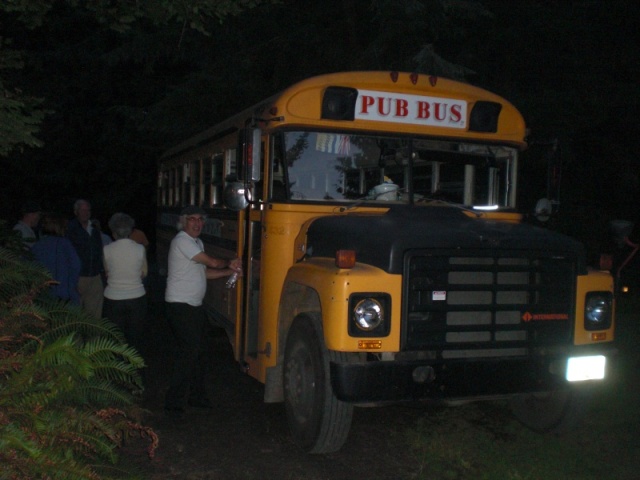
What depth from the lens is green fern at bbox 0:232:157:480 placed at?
363 cm

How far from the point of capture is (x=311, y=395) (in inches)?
210

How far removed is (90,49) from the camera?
2556 centimetres

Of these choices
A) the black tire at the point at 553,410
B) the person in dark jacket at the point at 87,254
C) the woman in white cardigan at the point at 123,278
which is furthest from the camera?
the person in dark jacket at the point at 87,254

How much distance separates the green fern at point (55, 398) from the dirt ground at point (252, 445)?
27.9 inches

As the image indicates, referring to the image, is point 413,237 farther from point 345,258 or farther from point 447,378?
point 447,378

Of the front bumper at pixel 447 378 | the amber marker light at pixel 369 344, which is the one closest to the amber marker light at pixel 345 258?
the amber marker light at pixel 369 344

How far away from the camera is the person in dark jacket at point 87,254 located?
7723mm

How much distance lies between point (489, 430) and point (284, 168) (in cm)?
267

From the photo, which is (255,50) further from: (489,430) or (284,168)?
(489,430)

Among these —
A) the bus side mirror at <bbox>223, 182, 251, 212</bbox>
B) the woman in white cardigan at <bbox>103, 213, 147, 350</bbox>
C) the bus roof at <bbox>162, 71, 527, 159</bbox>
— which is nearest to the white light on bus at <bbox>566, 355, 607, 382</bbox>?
the bus roof at <bbox>162, 71, 527, 159</bbox>

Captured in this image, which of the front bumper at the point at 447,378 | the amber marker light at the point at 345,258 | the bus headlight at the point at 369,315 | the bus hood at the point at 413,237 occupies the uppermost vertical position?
the bus hood at the point at 413,237

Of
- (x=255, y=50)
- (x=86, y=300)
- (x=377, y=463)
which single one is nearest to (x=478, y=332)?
(x=377, y=463)

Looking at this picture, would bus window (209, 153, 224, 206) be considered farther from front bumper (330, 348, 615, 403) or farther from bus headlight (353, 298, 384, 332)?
front bumper (330, 348, 615, 403)

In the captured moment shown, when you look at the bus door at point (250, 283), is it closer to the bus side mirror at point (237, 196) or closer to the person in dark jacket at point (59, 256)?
the bus side mirror at point (237, 196)
